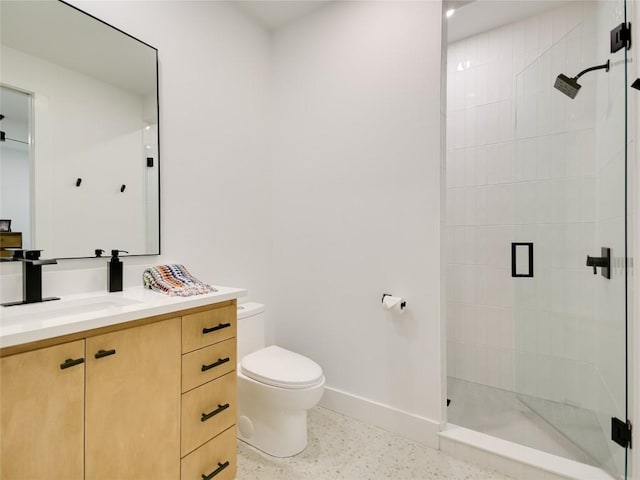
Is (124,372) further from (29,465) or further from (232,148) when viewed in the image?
(232,148)

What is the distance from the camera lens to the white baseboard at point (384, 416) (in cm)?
179

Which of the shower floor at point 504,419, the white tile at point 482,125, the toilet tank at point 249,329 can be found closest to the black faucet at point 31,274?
the toilet tank at point 249,329

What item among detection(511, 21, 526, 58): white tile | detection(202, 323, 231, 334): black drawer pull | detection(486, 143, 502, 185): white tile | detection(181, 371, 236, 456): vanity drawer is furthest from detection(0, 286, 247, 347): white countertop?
detection(511, 21, 526, 58): white tile

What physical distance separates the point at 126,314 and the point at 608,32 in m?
2.47

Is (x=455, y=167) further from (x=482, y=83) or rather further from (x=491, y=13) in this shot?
(x=491, y=13)

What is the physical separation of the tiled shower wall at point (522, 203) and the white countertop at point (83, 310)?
6.23 ft

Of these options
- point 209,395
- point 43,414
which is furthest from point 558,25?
point 43,414

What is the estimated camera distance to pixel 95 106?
59.9 inches

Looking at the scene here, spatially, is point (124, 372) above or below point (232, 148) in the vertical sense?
below

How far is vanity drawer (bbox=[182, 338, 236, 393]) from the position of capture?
1253 mm

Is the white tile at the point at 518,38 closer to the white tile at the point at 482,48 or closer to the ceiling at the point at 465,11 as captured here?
the ceiling at the point at 465,11

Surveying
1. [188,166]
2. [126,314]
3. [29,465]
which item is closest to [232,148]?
[188,166]

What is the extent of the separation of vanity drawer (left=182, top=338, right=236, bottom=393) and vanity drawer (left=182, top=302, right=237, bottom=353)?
0.09 ft

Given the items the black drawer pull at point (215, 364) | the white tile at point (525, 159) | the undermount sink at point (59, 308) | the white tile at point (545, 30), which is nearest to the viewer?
the undermount sink at point (59, 308)
